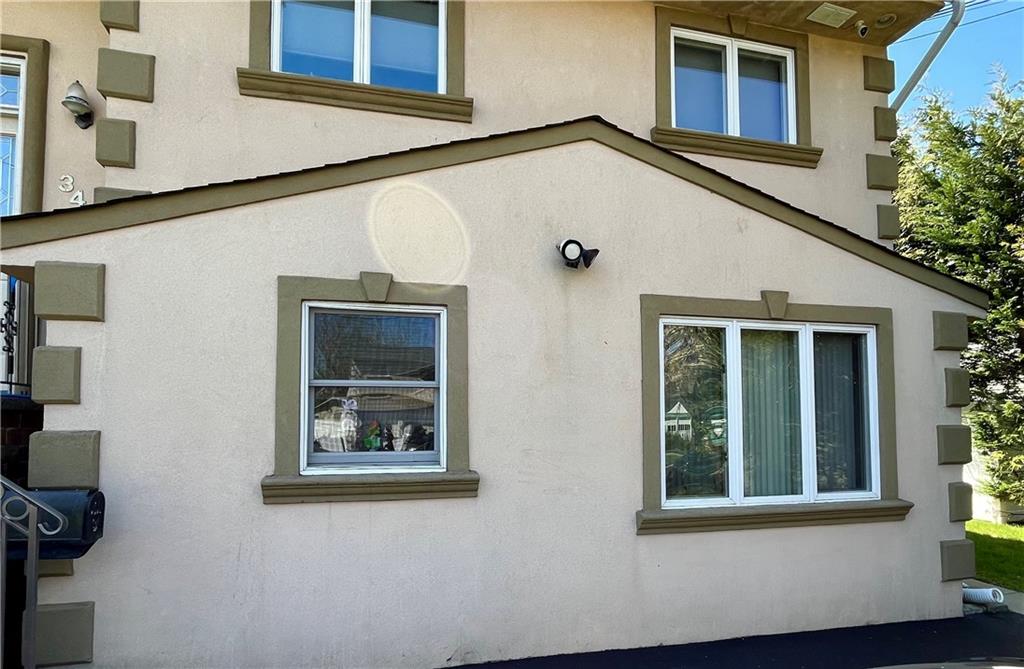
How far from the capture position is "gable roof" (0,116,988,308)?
4137 mm

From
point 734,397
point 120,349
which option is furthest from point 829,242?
point 120,349

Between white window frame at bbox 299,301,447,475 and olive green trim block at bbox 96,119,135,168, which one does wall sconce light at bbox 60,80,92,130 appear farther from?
white window frame at bbox 299,301,447,475

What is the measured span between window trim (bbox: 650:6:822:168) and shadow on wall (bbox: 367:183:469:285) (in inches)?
109

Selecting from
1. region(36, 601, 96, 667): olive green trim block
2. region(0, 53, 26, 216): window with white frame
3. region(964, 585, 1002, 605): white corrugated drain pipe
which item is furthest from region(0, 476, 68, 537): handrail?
region(964, 585, 1002, 605): white corrugated drain pipe

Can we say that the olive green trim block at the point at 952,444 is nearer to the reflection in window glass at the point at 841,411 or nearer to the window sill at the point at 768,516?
the window sill at the point at 768,516

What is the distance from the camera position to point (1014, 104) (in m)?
10.4

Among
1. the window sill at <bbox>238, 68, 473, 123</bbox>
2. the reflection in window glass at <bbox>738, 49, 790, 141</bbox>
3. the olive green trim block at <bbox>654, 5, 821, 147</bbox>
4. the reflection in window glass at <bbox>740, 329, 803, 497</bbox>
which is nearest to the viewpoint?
the reflection in window glass at <bbox>740, 329, 803, 497</bbox>

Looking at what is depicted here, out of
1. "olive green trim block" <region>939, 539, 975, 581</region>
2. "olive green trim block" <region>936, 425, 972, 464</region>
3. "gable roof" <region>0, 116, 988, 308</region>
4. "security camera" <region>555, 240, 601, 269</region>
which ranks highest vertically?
"gable roof" <region>0, 116, 988, 308</region>

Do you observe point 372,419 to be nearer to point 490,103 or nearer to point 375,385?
point 375,385

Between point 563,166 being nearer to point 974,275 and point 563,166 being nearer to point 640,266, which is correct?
point 640,266

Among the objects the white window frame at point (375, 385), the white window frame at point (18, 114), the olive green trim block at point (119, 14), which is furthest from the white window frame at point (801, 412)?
the white window frame at point (18, 114)

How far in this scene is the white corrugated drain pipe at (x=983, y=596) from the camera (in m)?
6.25

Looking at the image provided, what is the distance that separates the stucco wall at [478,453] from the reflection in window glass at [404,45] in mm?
1780

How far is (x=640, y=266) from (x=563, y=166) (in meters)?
0.95
